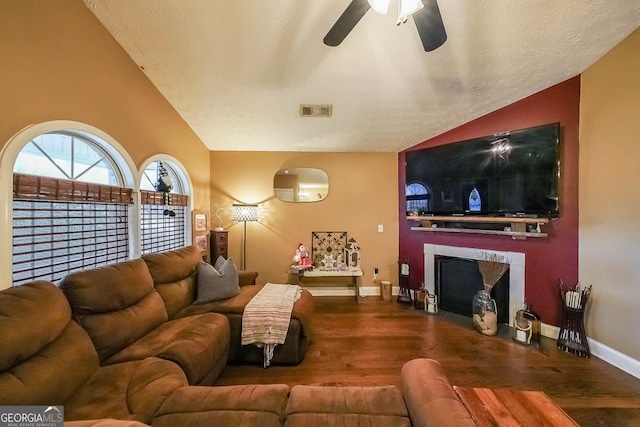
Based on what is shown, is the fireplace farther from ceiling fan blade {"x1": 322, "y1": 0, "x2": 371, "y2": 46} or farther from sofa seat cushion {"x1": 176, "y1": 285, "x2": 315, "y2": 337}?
ceiling fan blade {"x1": 322, "y1": 0, "x2": 371, "y2": 46}

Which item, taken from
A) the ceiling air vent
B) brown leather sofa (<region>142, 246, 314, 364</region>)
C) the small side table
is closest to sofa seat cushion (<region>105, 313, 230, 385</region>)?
brown leather sofa (<region>142, 246, 314, 364</region>)

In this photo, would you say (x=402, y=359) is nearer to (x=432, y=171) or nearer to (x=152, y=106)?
(x=432, y=171)

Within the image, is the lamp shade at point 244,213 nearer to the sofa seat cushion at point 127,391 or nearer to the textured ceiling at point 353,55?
the textured ceiling at point 353,55

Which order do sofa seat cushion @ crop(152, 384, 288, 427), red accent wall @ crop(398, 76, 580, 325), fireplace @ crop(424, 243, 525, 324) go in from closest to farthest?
1. sofa seat cushion @ crop(152, 384, 288, 427)
2. red accent wall @ crop(398, 76, 580, 325)
3. fireplace @ crop(424, 243, 525, 324)

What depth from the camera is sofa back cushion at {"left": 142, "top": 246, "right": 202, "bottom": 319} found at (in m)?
2.14

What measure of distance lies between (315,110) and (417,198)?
201 cm

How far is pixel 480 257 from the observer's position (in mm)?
3002

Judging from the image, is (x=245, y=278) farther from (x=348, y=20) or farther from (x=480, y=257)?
(x=480, y=257)

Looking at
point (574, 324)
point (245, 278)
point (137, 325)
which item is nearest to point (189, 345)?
point (137, 325)

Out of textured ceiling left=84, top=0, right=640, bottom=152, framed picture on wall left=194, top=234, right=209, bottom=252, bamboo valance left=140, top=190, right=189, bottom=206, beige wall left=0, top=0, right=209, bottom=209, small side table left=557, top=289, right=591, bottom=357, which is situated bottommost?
small side table left=557, top=289, right=591, bottom=357

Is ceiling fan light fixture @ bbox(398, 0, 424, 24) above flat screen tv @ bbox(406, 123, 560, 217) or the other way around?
above

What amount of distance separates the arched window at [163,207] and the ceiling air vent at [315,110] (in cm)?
179

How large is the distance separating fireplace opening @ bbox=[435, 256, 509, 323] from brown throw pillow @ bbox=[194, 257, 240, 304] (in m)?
2.83

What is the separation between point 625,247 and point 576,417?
1512 millimetres
